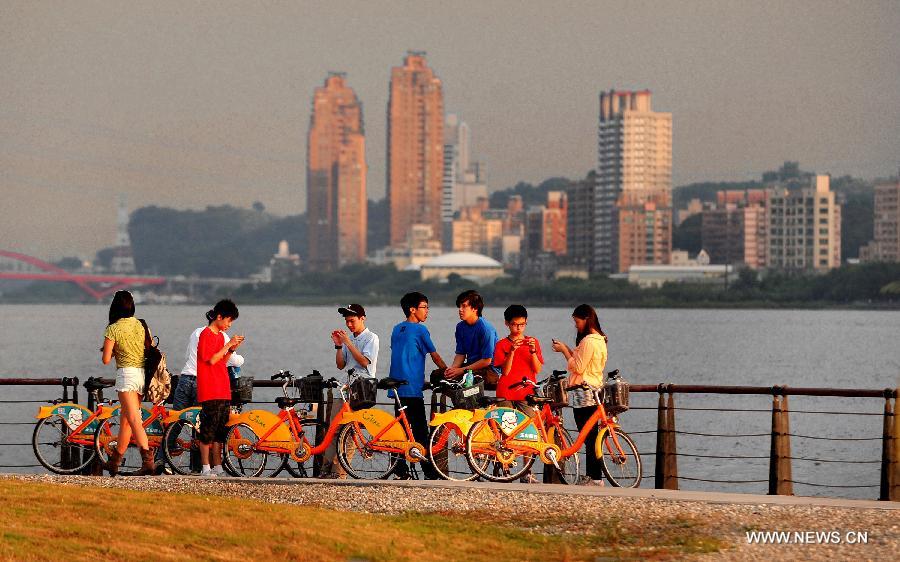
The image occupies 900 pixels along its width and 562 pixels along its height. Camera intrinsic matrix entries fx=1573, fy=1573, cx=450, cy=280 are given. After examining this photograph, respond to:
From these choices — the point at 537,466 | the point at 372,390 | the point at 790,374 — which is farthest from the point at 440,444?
the point at 790,374

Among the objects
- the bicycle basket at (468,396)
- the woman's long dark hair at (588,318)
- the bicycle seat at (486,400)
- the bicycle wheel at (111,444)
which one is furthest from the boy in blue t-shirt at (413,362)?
the bicycle wheel at (111,444)

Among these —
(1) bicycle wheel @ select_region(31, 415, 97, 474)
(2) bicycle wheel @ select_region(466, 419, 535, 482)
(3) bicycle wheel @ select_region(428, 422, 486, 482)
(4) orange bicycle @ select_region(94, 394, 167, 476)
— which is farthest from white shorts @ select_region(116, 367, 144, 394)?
(2) bicycle wheel @ select_region(466, 419, 535, 482)

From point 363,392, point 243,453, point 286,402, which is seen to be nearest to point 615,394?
point 363,392

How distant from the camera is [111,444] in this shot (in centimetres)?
1531

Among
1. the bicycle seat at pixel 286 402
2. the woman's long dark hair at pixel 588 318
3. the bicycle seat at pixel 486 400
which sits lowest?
the bicycle seat at pixel 286 402

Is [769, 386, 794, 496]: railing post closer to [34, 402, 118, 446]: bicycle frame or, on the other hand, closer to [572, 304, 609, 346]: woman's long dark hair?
[572, 304, 609, 346]: woman's long dark hair

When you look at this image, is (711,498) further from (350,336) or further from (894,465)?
(350,336)

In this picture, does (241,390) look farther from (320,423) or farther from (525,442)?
(525,442)

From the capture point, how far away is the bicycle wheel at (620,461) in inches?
560

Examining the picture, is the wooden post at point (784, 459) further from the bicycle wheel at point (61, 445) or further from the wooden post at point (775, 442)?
the bicycle wheel at point (61, 445)

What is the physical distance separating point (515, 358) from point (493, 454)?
0.91m

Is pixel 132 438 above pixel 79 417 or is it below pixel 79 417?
below

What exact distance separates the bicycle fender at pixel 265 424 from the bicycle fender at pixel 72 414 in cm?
157

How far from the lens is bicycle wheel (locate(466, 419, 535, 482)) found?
14055 millimetres
